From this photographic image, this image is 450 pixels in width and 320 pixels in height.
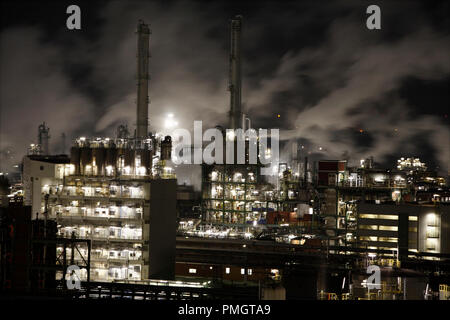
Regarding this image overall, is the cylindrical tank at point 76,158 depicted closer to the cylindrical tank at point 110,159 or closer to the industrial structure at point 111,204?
the industrial structure at point 111,204

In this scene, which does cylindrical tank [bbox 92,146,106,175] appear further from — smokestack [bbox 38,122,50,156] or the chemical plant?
smokestack [bbox 38,122,50,156]

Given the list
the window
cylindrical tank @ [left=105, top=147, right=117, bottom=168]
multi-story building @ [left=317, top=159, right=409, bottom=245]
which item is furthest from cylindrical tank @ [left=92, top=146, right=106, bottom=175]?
the window

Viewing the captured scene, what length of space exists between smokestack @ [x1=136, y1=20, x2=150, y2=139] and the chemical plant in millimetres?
91

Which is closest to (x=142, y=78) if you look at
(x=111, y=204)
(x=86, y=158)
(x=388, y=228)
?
(x=86, y=158)

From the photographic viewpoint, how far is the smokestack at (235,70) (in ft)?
127

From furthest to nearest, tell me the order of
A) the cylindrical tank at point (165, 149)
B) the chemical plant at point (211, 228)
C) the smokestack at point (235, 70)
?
the smokestack at point (235, 70) → the cylindrical tank at point (165, 149) → the chemical plant at point (211, 228)

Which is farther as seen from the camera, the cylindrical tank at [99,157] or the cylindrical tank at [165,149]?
the cylindrical tank at [165,149]

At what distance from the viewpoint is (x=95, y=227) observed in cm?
2112

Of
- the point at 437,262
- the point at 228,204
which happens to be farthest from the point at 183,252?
the point at 437,262

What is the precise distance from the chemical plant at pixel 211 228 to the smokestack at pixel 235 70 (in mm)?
77

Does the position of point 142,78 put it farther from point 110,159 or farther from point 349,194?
point 349,194

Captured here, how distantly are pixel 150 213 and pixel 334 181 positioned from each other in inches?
815

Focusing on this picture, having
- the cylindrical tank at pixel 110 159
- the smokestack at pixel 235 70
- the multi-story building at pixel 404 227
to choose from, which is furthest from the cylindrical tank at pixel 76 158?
the multi-story building at pixel 404 227
